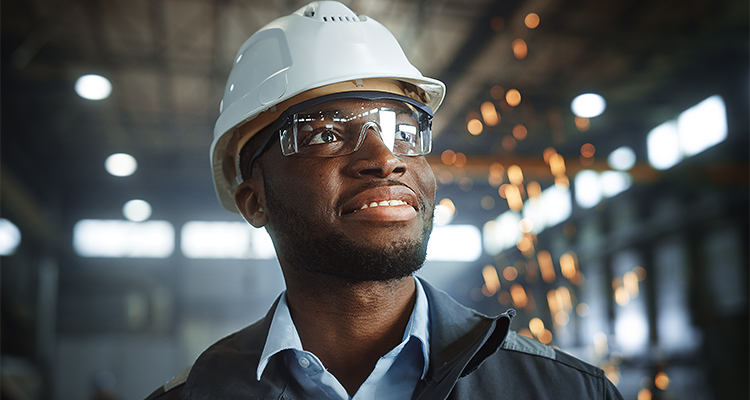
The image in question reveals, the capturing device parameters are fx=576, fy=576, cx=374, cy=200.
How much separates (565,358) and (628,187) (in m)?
11.1

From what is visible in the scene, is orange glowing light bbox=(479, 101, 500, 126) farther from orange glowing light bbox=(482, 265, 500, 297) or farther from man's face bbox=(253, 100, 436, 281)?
man's face bbox=(253, 100, 436, 281)

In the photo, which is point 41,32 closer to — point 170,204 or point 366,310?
point 170,204

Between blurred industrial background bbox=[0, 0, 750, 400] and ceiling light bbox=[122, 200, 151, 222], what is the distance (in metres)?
0.06

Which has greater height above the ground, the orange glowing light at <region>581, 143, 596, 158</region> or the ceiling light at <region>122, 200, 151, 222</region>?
the orange glowing light at <region>581, 143, 596, 158</region>

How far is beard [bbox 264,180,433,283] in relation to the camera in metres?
1.41

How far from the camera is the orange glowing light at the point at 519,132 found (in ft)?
37.7

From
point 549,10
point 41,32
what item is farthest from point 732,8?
point 41,32

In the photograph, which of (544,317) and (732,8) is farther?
(544,317)

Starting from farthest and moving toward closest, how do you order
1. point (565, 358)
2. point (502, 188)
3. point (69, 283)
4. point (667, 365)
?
point (502, 188) → point (69, 283) → point (667, 365) → point (565, 358)

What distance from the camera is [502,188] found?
13969 millimetres

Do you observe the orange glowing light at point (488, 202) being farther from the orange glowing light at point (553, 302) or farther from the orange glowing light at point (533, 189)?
→ the orange glowing light at point (553, 302)

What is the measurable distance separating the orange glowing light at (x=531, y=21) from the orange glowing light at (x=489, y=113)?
182cm

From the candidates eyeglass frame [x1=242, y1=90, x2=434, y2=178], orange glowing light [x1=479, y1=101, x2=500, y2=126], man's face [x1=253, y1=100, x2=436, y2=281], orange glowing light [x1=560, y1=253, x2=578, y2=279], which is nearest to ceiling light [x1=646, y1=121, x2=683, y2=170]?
orange glowing light [x1=479, y1=101, x2=500, y2=126]

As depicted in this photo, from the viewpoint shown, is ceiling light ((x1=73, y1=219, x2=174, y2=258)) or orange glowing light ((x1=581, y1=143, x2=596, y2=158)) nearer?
orange glowing light ((x1=581, y1=143, x2=596, y2=158))
